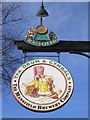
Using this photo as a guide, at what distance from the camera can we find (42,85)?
762cm

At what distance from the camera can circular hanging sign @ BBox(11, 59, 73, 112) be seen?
7.28 m

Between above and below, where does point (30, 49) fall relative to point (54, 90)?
above

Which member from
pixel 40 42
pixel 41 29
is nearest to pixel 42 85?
pixel 40 42

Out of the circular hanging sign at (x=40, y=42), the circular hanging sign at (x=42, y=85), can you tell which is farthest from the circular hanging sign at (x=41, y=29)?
the circular hanging sign at (x=42, y=85)

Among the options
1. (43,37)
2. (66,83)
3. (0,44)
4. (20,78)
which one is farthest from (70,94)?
(0,44)

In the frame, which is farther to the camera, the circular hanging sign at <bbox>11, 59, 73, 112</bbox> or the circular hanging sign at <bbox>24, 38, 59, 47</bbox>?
the circular hanging sign at <bbox>24, 38, 59, 47</bbox>

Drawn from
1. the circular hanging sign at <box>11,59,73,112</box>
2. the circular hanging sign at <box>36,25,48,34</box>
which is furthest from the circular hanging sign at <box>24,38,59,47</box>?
the circular hanging sign at <box>11,59,73,112</box>

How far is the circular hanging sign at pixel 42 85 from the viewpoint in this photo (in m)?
7.28

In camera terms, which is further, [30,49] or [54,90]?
[30,49]

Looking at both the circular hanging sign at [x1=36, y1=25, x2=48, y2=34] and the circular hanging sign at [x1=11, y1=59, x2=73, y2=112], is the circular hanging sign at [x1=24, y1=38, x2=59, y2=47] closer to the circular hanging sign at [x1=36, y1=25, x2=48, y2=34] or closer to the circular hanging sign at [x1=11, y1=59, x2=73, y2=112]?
the circular hanging sign at [x1=36, y1=25, x2=48, y2=34]

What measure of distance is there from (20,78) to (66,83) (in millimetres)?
1262

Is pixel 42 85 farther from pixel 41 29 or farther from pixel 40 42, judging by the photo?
pixel 41 29

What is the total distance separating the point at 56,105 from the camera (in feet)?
23.8

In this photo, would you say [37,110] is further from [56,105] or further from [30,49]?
[30,49]
